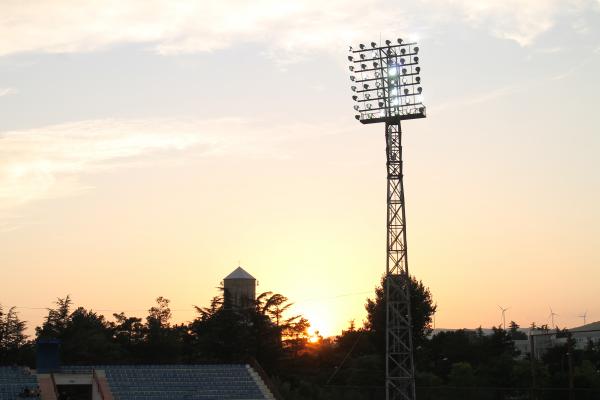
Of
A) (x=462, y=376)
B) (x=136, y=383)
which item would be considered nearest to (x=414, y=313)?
(x=462, y=376)

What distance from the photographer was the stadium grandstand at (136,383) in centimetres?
5206

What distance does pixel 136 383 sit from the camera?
54.5 m

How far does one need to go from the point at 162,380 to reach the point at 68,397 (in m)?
5.73

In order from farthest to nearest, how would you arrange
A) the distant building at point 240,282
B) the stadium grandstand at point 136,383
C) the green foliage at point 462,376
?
the distant building at point 240,282 < the green foliage at point 462,376 < the stadium grandstand at point 136,383

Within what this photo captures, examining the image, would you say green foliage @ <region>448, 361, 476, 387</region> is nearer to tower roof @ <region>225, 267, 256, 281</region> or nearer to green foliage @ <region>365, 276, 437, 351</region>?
green foliage @ <region>365, 276, 437, 351</region>

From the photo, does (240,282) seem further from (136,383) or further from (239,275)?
(136,383)

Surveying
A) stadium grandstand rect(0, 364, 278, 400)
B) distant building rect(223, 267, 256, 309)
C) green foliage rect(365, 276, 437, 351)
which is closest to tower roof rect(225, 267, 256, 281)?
distant building rect(223, 267, 256, 309)

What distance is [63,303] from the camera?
88.4 m

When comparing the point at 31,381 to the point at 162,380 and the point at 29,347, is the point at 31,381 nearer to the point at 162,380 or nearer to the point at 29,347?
the point at 162,380

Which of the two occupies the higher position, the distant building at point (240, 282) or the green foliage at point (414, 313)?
the distant building at point (240, 282)

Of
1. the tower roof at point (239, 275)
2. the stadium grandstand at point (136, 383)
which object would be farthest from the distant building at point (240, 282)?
the stadium grandstand at point (136, 383)

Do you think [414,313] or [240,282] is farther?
[240,282]

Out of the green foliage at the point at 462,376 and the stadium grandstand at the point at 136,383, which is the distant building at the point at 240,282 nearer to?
the green foliage at the point at 462,376

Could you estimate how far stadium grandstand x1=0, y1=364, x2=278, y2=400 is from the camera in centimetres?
5206
